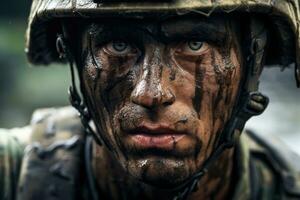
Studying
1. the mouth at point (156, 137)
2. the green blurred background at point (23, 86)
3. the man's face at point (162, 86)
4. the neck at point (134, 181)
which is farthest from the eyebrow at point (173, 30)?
the green blurred background at point (23, 86)

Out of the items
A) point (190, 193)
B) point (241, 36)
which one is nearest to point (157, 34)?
point (241, 36)

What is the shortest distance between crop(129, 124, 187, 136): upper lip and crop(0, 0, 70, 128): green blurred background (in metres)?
6.66

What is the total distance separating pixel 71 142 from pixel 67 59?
0.42m

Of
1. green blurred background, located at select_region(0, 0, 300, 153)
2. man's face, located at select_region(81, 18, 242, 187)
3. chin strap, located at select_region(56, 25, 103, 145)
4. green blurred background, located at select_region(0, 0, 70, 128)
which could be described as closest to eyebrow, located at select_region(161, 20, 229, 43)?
man's face, located at select_region(81, 18, 242, 187)

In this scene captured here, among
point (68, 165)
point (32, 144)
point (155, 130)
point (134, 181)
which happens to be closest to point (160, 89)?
point (155, 130)

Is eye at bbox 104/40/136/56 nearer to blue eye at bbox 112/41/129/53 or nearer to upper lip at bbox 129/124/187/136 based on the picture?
blue eye at bbox 112/41/129/53

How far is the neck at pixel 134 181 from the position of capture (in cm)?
385

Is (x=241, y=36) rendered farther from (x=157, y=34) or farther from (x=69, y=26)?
(x=69, y=26)

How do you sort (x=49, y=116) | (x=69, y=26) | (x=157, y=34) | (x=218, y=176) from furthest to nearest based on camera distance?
(x=49, y=116), (x=218, y=176), (x=69, y=26), (x=157, y=34)

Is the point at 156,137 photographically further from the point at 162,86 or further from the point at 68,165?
the point at 68,165

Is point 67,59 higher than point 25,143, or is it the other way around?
point 67,59

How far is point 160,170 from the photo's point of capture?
337 centimetres

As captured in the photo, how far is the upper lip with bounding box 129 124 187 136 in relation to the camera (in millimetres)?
3322

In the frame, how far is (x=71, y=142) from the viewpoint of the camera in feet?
13.2
